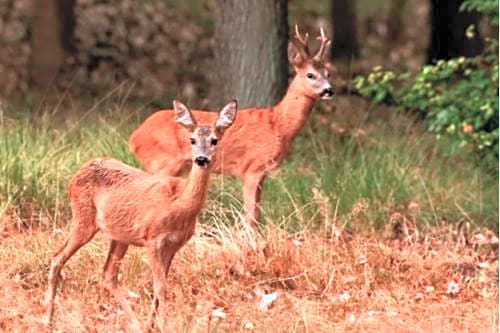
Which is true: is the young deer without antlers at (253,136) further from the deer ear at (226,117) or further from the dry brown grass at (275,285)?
the deer ear at (226,117)

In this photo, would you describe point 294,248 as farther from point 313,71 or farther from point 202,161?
point 202,161

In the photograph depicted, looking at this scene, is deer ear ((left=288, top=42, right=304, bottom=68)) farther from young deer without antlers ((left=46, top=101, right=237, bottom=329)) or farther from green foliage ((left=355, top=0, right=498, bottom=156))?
young deer without antlers ((left=46, top=101, right=237, bottom=329))

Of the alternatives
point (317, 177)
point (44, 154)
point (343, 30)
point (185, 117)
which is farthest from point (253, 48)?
point (343, 30)

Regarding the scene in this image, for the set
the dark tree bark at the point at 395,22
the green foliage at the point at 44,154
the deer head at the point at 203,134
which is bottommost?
the dark tree bark at the point at 395,22

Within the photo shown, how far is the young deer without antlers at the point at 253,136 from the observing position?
11.0m

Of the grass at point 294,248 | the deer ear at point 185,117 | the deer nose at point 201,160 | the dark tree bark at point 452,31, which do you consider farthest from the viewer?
the dark tree bark at point 452,31

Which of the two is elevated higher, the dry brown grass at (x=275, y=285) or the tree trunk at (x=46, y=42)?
the tree trunk at (x=46, y=42)

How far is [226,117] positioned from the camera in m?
8.51

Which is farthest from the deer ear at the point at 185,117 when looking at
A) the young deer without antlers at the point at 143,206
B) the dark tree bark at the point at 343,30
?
the dark tree bark at the point at 343,30

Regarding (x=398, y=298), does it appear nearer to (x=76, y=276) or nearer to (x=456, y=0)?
(x=76, y=276)

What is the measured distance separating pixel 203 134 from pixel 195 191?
13.4 inches

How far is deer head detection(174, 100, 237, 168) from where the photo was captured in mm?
8141

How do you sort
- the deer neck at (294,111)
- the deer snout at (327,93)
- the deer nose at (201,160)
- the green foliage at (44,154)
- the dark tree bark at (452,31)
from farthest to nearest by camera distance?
1. the dark tree bark at (452,31)
2. the deer neck at (294,111)
3. the deer snout at (327,93)
4. the green foliage at (44,154)
5. the deer nose at (201,160)

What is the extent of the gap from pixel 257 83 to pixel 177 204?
470cm
